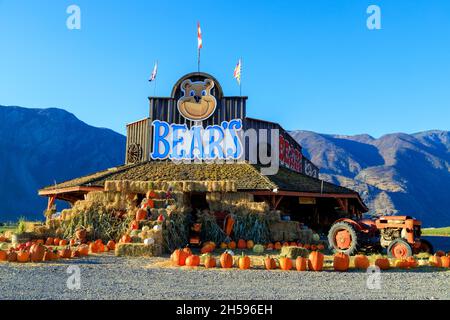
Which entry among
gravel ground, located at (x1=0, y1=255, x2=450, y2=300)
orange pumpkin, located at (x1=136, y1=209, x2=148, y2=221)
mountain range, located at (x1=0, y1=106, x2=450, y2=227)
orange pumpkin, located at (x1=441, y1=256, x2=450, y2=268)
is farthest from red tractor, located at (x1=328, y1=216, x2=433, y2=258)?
mountain range, located at (x1=0, y1=106, x2=450, y2=227)

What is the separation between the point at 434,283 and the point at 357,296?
257 cm

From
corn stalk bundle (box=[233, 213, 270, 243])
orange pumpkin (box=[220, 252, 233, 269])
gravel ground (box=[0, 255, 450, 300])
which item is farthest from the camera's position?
corn stalk bundle (box=[233, 213, 270, 243])

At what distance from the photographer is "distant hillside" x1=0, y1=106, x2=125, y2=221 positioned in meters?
93.2

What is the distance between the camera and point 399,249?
39.1 ft

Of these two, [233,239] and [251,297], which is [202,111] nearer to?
[233,239]

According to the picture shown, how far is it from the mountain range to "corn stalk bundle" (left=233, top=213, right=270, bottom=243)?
78.6 m

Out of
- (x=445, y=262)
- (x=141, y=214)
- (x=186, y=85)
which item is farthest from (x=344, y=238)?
(x=186, y=85)

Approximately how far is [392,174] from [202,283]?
475ft

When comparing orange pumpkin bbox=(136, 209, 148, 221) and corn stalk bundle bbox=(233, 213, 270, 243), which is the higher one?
orange pumpkin bbox=(136, 209, 148, 221)

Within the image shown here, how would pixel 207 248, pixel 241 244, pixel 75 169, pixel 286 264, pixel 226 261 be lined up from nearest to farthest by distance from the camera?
pixel 286 264
pixel 226 261
pixel 207 248
pixel 241 244
pixel 75 169

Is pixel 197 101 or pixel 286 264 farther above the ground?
pixel 197 101

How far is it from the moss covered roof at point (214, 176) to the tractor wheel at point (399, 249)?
7272mm

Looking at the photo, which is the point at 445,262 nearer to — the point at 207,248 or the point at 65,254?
the point at 207,248

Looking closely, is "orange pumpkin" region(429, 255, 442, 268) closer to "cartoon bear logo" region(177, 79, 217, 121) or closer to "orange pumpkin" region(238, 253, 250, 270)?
"orange pumpkin" region(238, 253, 250, 270)
